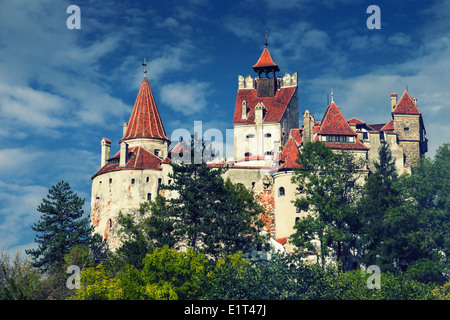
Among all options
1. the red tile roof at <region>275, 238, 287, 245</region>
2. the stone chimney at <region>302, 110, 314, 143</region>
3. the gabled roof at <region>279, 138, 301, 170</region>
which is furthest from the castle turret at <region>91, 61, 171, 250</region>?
the stone chimney at <region>302, 110, 314, 143</region>

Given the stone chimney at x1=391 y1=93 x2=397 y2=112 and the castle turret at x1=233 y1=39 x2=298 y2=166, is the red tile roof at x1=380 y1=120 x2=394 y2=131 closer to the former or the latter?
the stone chimney at x1=391 y1=93 x2=397 y2=112

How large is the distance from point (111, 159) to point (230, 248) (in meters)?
22.6

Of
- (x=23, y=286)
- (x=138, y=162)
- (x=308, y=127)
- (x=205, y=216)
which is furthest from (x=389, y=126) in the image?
(x=23, y=286)

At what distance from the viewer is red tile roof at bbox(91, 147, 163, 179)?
229ft

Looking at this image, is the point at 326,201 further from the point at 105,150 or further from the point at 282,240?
the point at 105,150

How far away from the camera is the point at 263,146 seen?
76375 millimetres

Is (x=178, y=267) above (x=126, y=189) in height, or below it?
below

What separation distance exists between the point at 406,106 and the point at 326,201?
87.9 feet

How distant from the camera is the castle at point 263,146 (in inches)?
2670

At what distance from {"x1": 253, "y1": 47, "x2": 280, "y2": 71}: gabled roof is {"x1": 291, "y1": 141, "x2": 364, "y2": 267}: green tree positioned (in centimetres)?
2405

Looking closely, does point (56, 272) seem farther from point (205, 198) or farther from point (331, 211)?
point (331, 211)
